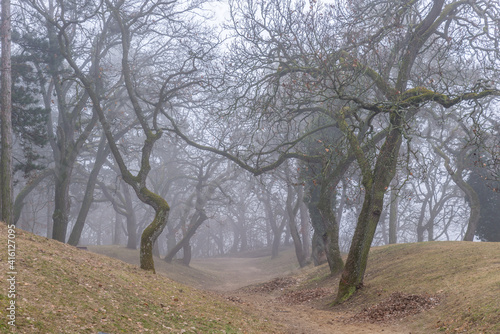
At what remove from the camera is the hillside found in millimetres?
5941

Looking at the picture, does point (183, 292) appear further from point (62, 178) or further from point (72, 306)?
point (62, 178)

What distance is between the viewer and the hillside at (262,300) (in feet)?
19.5

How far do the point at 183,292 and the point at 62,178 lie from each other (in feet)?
30.2

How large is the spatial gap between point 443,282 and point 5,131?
13128 millimetres

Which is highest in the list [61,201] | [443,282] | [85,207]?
[85,207]

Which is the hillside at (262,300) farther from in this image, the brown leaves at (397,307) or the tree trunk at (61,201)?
the tree trunk at (61,201)

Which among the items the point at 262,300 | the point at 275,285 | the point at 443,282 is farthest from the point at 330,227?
the point at 443,282

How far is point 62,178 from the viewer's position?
646 inches

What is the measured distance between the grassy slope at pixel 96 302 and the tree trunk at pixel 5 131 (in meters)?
2.50

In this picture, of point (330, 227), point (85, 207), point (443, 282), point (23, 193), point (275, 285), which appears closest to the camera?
point (443, 282)

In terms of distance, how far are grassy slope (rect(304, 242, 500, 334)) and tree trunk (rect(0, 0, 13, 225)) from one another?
10295 mm

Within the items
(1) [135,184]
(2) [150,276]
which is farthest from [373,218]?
(1) [135,184]

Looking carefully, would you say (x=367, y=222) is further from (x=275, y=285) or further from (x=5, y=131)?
(x=5, y=131)

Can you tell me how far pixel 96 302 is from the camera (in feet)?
21.5
